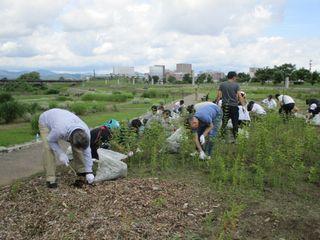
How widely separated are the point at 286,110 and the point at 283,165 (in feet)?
17.9

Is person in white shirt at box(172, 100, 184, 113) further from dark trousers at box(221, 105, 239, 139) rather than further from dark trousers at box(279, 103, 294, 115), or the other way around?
dark trousers at box(221, 105, 239, 139)

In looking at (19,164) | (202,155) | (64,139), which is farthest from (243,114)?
(64,139)

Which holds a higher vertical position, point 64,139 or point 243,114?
point 64,139

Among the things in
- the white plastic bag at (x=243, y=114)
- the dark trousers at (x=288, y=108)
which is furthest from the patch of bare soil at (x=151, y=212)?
the dark trousers at (x=288, y=108)

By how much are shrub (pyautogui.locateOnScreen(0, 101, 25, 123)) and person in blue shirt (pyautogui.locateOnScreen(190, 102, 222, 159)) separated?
33.7ft

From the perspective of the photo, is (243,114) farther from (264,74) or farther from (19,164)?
(264,74)

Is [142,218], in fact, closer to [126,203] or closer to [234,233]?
[126,203]

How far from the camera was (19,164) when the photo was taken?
747 cm

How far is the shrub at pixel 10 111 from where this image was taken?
1504 centimetres

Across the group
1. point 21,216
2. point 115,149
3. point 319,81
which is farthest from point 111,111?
point 319,81

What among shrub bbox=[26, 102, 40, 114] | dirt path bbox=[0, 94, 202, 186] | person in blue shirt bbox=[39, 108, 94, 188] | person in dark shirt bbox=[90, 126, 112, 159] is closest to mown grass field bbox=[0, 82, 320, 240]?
person in blue shirt bbox=[39, 108, 94, 188]

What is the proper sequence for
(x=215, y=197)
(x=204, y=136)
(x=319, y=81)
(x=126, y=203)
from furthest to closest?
1. (x=319, y=81)
2. (x=204, y=136)
3. (x=215, y=197)
4. (x=126, y=203)

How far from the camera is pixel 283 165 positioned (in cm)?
606

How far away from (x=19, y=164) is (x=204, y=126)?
3423 millimetres
